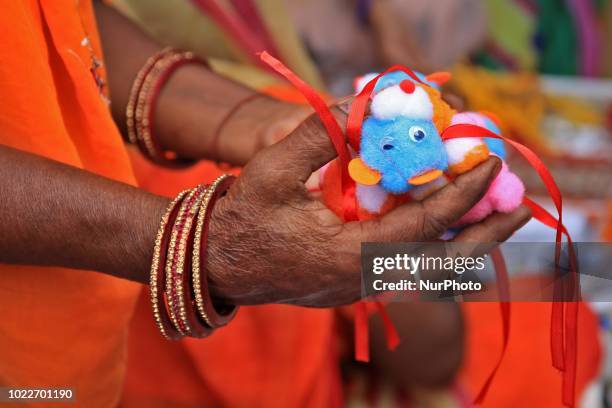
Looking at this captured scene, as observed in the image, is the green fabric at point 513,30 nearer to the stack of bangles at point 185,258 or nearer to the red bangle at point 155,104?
the red bangle at point 155,104

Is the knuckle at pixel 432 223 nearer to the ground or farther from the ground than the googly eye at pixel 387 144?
nearer to the ground

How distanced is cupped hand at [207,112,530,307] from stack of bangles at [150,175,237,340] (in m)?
0.01

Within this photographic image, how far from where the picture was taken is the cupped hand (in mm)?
686

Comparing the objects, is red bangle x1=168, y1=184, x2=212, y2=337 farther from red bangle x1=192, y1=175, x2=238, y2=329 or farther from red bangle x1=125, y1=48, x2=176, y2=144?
red bangle x1=125, y1=48, x2=176, y2=144

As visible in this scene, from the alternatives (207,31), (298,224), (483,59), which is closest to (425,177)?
(298,224)

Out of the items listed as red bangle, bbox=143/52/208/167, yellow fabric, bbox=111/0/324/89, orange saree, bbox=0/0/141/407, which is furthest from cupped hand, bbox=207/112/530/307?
yellow fabric, bbox=111/0/324/89

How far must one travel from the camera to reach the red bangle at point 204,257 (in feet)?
2.35

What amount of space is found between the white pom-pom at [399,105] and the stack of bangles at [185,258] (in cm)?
18

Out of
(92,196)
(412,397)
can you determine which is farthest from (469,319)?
(92,196)

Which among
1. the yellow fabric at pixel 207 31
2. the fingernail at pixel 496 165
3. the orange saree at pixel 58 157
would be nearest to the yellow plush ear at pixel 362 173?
the fingernail at pixel 496 165

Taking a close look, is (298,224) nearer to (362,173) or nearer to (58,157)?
(362,173)

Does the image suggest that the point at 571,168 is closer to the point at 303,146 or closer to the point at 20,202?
the point at 303,146

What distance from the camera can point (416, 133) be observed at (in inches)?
26.5

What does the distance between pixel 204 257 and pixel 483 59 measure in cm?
200
